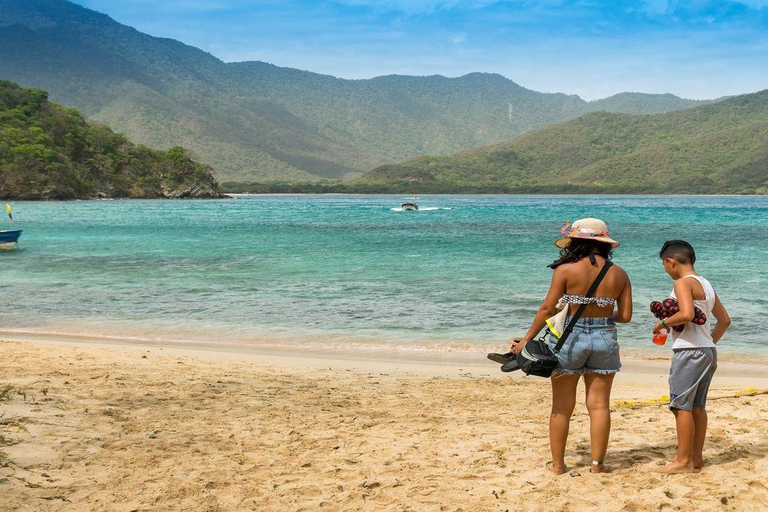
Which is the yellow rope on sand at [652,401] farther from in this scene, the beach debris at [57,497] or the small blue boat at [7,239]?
the small blue boat at [7,239]

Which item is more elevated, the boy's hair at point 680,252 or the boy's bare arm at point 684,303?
the boy's hair at point 680,252

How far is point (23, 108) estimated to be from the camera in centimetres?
14388

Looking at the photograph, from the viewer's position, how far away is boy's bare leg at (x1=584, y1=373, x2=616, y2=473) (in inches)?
192

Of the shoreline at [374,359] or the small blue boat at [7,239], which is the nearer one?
the shoreline at [374,359]

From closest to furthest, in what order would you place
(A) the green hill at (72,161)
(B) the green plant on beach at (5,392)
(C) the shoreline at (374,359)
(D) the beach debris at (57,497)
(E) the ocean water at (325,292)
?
(D) the beach debris at (57,497), (B) the green plant on beach at (5,392), (C) the shoreline at (374,359), (E) the ocean water at (325,292), (A) the green hill at (72,161)

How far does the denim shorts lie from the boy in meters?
0.35

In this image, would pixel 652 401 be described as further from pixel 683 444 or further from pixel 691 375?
pixel 691 375

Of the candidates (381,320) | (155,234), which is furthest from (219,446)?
(155,234)

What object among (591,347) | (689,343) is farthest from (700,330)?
(591,347)

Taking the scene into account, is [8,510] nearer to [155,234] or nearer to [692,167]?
[155,234]

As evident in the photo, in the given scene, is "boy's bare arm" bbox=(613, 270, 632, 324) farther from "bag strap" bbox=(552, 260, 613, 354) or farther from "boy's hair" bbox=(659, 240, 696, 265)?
"boy's hair" bbox=(659, 240, 696, 265)

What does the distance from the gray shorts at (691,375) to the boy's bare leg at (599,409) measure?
44 centimetres

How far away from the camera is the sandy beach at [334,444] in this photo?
480 cm

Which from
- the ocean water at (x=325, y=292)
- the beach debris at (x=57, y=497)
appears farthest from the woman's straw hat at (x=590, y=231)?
the ocean water at (x=325, y=292)
